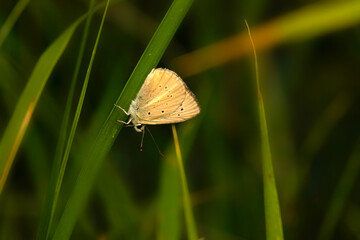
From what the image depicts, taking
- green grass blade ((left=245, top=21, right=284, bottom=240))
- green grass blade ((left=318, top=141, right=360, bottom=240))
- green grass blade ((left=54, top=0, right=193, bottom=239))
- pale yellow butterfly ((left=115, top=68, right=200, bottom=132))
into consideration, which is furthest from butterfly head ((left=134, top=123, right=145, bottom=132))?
green grass blade ((left=318, top=141, right=360, bottom=240))

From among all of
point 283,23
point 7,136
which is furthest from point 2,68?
point 283,23

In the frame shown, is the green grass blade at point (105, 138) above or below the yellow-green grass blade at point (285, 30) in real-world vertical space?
below

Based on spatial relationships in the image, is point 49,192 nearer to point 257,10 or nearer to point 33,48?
point 33,48

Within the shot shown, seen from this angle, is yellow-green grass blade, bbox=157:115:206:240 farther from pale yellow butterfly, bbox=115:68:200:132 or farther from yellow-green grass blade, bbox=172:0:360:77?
yellow-green grass blade, bbox=172:0:360:77

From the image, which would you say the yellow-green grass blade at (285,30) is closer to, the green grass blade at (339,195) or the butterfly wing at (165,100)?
the butterfly wing at (165,100)

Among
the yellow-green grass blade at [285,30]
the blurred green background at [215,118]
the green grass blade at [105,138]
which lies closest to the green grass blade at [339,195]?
the blurred green background at [215,118]

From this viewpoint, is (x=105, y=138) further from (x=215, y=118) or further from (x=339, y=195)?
(x=339, y=195)

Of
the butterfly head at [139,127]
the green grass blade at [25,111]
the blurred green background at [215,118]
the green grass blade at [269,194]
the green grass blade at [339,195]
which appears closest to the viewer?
the green grass blade at [269,194]
